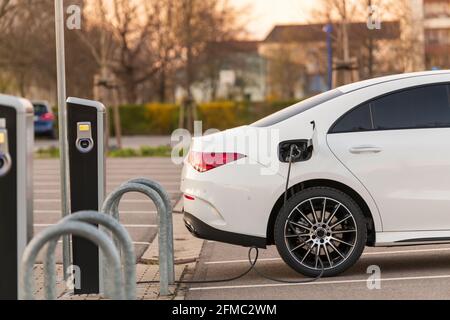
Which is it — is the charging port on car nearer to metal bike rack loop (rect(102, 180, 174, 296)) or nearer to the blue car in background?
metal bike rack loop (rect(102, 180, 174, 296))

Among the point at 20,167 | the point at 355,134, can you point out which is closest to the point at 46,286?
the point at 20,167

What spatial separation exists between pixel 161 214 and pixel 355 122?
5.75 feet

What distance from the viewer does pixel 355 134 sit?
25.1 feet

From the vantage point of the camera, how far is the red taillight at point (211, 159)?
7.55m

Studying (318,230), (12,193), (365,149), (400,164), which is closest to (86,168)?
(12,193)

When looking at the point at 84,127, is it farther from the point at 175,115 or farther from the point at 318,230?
the point at 175,115

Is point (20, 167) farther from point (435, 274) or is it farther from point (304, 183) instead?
point (435, 274)

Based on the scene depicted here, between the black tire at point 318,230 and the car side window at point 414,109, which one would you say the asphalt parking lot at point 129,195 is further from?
the car side window at point 414,109

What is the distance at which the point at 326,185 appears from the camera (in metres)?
7.58

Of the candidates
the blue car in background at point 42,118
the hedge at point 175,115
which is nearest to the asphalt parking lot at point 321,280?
the blue car in background at point 42,118

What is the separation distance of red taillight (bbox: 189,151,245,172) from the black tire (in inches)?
22.5

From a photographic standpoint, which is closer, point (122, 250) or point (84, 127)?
point (122, 250)

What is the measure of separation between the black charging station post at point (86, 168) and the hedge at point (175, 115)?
127 feet

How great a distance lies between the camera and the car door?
24.8ft
